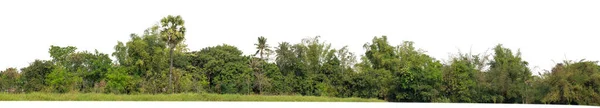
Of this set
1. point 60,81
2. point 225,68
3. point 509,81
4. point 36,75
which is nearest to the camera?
point 509,81

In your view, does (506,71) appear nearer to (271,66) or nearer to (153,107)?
(271,66)

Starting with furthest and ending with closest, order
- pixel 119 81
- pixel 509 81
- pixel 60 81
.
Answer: pixel 119 81 < pixel 60 81 < pixel 509 81

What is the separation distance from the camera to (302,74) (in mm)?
60062

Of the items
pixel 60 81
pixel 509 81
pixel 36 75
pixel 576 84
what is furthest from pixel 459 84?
pixel 36 75

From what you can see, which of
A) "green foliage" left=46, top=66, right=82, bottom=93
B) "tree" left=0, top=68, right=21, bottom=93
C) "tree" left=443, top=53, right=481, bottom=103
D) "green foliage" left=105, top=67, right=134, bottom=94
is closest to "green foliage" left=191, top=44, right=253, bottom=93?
"green foliage" left=105, top=67, right=134, bottom=94

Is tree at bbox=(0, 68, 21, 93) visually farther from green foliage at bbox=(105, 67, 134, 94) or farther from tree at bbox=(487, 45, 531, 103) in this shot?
tree at bbox=(487, 45, 531, 103)

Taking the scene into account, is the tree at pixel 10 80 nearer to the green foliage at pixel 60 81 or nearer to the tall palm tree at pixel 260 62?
the green foliage at pixel 60 81

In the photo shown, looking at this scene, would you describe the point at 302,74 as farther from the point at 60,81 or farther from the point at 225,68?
the point at 60,81

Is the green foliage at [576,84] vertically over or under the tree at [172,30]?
under

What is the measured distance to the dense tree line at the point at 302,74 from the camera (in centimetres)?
4218

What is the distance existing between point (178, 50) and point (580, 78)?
35.1 m

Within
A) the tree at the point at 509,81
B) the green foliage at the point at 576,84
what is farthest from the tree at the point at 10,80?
the green foliage at the point at 576,84

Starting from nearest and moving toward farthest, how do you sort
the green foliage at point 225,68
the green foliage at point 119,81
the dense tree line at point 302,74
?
the dense tree line at point 302,74 → the green foliage at point 119,81 → the green foliage at point 225,68

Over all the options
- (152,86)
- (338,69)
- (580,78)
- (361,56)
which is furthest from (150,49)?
(580,78)
